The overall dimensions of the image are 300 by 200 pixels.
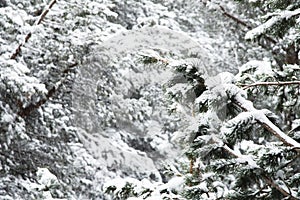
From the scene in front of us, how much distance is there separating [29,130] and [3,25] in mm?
1002

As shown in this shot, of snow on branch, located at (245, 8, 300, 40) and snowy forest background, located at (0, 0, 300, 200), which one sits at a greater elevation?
snow on branch, located at (245, 8, 300, 40)

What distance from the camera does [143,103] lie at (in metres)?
3.43

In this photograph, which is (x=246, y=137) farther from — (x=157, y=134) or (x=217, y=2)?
(x=217, y=2)

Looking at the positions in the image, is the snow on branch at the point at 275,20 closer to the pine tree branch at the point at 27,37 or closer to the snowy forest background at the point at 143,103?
the snowy forest background at the point at 143,103

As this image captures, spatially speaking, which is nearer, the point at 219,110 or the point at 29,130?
the point at 219,110

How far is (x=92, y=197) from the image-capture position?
16.7ft

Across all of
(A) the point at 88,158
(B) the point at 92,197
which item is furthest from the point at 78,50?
(B) the point at 92,197

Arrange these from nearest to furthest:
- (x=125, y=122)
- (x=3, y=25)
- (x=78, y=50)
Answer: (x=125, y=122) < (x=3, y=25) < (x=78, y=50)

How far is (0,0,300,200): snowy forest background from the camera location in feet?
5.94

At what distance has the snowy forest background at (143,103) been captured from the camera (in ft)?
5.94

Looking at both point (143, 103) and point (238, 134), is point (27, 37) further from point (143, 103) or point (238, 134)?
point (238, 134)

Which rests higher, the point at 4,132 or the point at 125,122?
the point at 125,122

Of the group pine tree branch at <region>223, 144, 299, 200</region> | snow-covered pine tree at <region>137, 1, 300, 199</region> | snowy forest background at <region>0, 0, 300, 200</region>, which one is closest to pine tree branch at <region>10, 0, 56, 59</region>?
snowy forest background at <region>0, 0, 300, 200</region>

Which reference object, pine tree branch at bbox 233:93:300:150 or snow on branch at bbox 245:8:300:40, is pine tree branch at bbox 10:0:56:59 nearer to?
snow on branch at bbox 245:8:300:40
